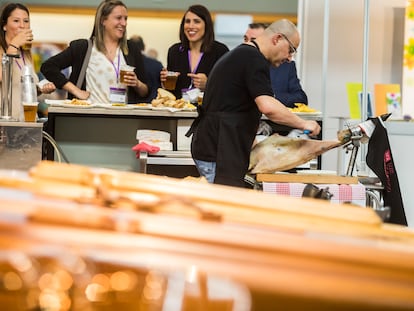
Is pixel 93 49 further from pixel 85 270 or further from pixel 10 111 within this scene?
pixel 85 270

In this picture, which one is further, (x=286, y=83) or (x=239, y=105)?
(x=286, y=83)

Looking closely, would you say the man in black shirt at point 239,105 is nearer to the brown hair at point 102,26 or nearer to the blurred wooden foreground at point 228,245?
the brown hair at point 102,26

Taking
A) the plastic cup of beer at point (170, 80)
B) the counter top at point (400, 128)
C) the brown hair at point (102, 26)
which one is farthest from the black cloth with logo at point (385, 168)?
the brown hair at point (102, 26)

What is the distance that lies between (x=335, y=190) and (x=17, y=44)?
2317mm

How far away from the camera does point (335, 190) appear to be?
3.43m

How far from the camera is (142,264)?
71 centimetres

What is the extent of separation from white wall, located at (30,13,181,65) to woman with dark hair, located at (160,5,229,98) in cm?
483

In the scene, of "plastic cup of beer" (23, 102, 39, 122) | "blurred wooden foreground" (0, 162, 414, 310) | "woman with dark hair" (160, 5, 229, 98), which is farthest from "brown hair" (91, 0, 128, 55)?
"blurred wooden foreground" (0, 162, 414, 310)

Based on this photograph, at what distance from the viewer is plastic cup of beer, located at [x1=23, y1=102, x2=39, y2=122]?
4020mm

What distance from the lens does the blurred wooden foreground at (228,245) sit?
2.29 ft

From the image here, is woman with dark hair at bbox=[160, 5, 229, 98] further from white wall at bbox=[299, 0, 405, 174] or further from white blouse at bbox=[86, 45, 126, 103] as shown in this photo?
white wall at bbox=[299, 0, 405, 174]

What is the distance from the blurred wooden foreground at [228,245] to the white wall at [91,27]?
975 cm

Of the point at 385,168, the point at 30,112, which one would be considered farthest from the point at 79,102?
the point at 385,168

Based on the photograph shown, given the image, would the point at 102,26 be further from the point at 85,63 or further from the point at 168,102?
the point at 168,102
